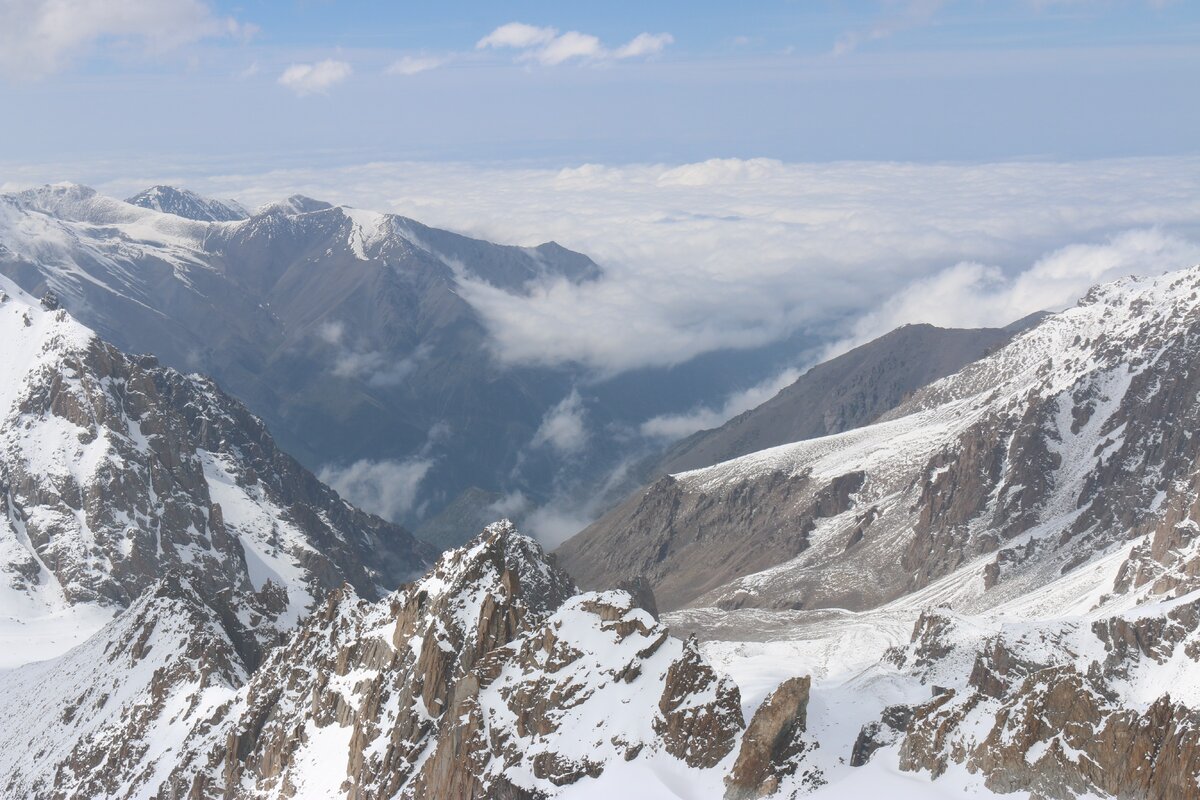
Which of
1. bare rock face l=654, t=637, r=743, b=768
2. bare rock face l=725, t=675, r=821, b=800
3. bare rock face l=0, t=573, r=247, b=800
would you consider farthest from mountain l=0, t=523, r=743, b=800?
bare rock face l=725, t=675, r=821, b=800

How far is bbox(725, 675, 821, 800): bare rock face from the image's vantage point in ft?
270

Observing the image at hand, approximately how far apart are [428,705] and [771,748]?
36351 millimetres

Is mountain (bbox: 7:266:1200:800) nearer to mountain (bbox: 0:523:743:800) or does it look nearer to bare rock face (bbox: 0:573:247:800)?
mountain (bbox: 0:523:743:800)

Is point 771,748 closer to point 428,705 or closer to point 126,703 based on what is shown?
point 428,705

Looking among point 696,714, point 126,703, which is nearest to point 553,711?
point 696,714

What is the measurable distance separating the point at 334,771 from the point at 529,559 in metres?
32.2

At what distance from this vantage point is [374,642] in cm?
11806

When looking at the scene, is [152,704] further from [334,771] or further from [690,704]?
[690,704]

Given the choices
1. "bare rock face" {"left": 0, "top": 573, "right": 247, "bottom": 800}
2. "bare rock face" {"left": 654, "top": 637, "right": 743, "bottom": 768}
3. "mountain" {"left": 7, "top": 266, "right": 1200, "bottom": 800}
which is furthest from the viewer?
"bare rock face" {"left": 0, "top": 573, "right": 247, "bottom": 800}

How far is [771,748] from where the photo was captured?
83.1 meters

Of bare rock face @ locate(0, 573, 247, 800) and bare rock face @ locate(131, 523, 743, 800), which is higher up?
bare rock face @ locate(131, 523, 743, 800)

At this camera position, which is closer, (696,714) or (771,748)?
(771,748)

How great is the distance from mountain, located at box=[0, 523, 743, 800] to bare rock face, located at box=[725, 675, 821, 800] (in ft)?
10.6

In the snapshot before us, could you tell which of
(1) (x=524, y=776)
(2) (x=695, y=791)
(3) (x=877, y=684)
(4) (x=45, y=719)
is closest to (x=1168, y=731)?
(2) (x=695, y=791)
